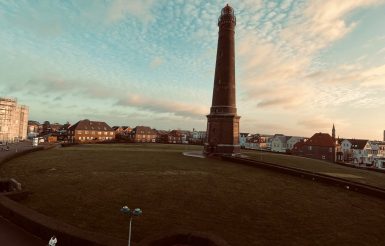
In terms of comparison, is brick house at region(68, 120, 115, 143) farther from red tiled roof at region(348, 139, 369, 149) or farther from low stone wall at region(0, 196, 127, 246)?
low stone wall at region(0, 196, 127, 246)

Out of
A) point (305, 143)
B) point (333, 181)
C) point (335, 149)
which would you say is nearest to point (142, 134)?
point (305, 143)

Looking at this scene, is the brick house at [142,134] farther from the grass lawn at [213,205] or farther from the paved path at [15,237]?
the paved path at [15,237]

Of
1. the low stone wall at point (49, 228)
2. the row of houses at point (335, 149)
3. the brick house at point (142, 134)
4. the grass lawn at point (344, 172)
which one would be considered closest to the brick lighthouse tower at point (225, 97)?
the grass lawn at point (344, 172)

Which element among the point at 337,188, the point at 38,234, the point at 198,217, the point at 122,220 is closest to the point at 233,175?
the point at 337,188

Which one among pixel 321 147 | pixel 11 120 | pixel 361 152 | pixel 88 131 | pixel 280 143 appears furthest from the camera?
pixel 280 143

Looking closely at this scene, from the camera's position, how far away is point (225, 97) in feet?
142

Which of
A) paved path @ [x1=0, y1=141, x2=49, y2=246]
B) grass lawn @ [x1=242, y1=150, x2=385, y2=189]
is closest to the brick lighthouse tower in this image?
grass lawn @ [x1=242, y1=150, x2=385, y2=189]

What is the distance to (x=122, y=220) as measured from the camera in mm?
13125

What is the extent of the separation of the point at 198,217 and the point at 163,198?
3.89 meters

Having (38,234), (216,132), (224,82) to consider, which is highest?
(224,82)

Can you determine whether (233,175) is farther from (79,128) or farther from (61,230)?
(79,128)

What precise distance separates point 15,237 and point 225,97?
3563cm

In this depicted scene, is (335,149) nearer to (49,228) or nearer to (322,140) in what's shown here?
(322,140)

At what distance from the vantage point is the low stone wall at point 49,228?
9.58 metres
